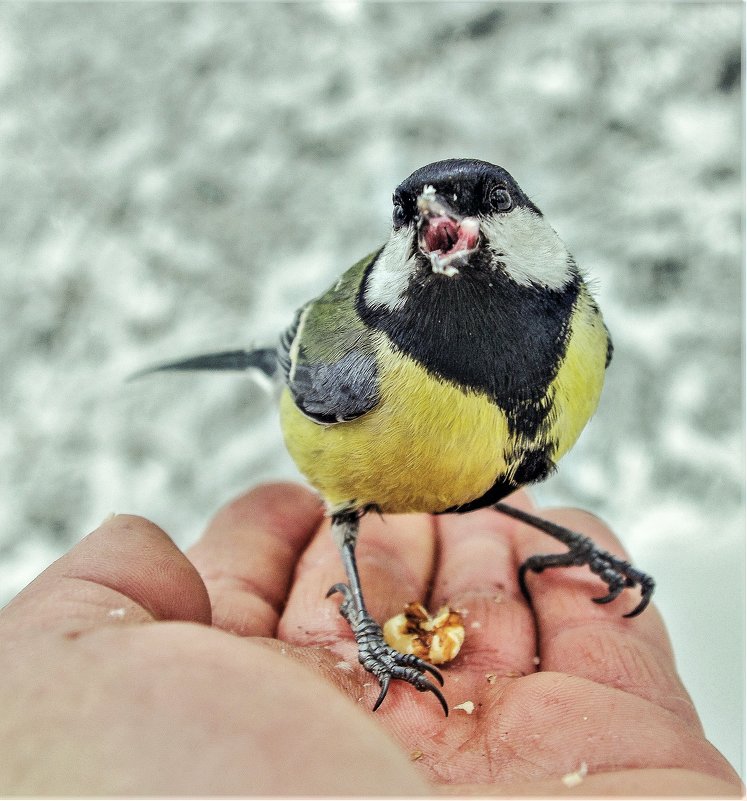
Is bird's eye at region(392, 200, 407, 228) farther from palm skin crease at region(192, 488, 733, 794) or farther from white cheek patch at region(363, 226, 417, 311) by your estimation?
palm skin crease at region(192, 488, 733, 794)

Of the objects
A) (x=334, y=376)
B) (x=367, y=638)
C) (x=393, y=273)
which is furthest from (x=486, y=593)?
(x=393, y=273)

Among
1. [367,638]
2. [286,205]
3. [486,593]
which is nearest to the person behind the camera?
[367,638]

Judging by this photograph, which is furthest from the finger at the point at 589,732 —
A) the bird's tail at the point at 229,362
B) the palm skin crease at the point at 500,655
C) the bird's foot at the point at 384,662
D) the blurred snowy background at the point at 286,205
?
the blurred snowy background at the point at 286,205

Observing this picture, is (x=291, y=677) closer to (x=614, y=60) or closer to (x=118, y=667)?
(x=118, y=667)

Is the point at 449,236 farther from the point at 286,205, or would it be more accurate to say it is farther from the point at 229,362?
the point at 286,205

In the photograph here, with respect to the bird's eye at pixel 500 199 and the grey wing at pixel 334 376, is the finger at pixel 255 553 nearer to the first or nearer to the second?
the grey wing at pixel 334 376
